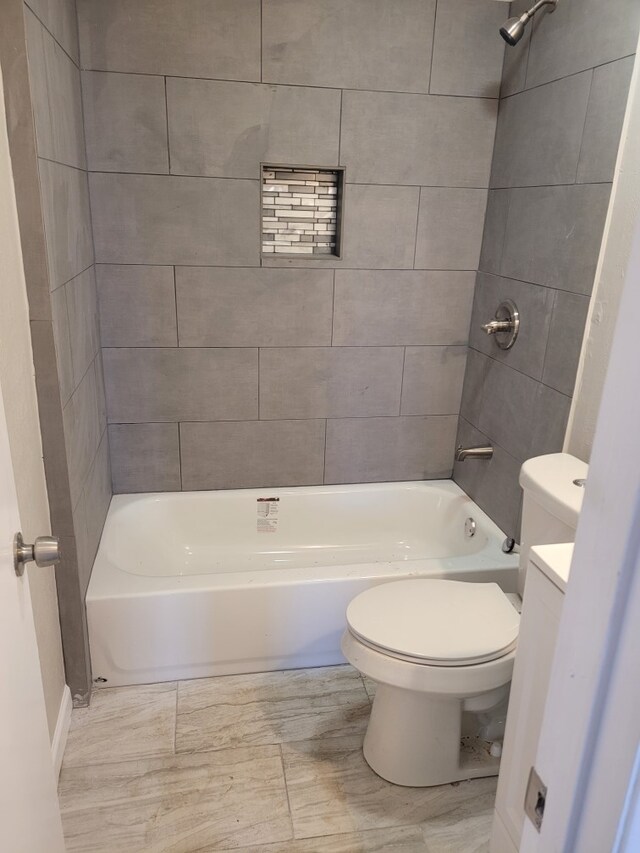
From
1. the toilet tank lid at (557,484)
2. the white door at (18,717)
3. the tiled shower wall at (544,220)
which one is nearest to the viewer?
the white door at (18,717)

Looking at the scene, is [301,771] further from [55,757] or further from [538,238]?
[538,238]

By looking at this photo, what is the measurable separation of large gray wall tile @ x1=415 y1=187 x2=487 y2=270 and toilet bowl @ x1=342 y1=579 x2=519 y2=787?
4.35 feet

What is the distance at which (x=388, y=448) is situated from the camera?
9.20 ft

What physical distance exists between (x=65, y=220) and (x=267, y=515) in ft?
4.64

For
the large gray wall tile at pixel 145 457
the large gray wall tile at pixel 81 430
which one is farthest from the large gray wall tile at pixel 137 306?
the large gray wall tile at pixel 145 457

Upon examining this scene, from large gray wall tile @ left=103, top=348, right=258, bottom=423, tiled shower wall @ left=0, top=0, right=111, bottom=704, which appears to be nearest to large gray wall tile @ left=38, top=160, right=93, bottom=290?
tiled shower wall @ left=0, top=0, right=111, bottom=704

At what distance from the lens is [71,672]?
1.98m

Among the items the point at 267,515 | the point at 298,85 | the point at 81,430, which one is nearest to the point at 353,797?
the point at 267,515

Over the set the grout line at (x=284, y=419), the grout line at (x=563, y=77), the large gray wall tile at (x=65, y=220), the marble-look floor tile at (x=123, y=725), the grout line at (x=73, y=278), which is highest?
the grout line at (x=563, y=77)

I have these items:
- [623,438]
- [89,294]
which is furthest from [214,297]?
[623,438]

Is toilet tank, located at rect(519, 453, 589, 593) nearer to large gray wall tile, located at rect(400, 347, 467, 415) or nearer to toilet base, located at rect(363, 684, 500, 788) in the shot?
toilet base, located at rect(363, 684, 500, 788)

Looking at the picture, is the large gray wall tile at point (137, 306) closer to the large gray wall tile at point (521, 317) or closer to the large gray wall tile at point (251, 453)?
the large gray wall tile at point (251, 453)

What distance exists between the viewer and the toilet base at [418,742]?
1724 mm

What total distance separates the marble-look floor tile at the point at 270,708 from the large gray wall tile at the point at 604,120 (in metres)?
1.77
